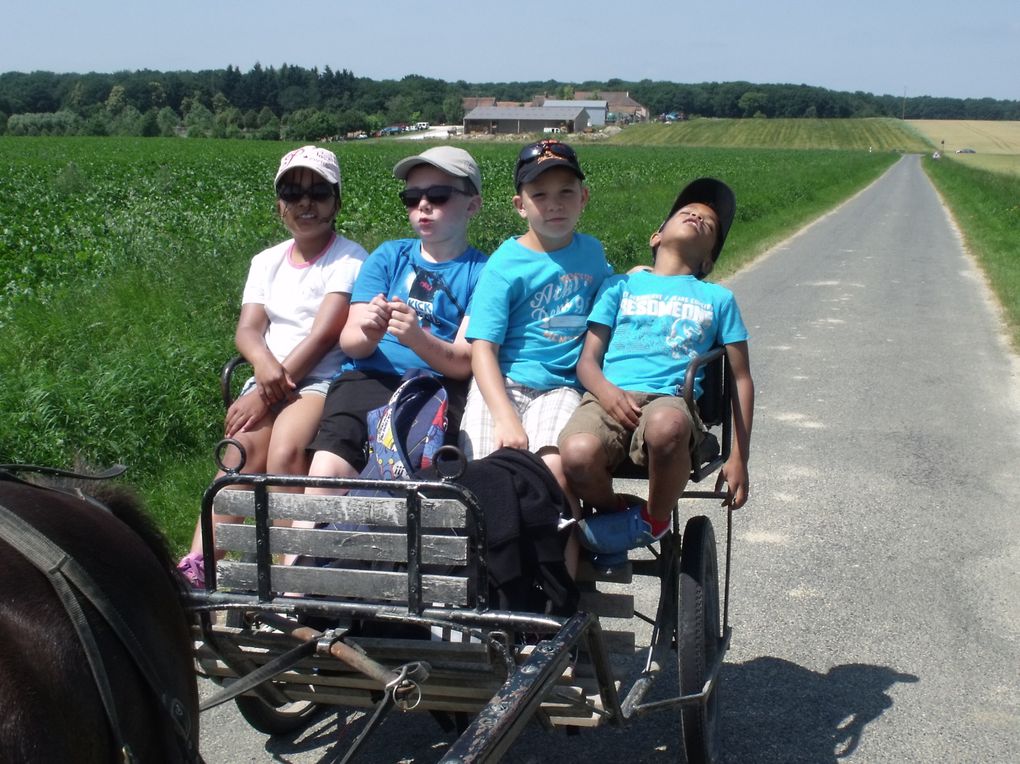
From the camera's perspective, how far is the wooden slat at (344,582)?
2.59 m

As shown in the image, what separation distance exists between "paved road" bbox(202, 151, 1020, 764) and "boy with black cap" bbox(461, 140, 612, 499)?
1184 mm

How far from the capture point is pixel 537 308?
3561 mm

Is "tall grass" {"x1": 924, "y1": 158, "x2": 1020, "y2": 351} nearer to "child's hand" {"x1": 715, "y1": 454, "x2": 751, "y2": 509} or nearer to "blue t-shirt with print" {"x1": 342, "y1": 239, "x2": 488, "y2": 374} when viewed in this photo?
"child's hand" {"x1": 715, "y1": 454, "x2": 751, "y2": 509}

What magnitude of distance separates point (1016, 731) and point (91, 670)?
3.23 m

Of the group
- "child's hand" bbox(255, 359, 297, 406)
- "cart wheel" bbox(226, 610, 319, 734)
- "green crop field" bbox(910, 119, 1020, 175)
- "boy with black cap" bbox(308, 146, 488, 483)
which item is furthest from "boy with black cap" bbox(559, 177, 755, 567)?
"green crop field" bbox(910, 119, 1020, 175)

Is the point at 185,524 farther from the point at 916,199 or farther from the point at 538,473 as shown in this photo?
the point at 916,199

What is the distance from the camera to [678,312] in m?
3.56

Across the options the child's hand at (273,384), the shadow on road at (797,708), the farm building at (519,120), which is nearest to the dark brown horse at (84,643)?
the child's hand at (273,384)

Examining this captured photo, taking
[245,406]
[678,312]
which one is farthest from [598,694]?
[245,406]

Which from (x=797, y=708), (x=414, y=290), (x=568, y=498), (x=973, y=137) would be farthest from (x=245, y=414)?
(x=973, y=137)

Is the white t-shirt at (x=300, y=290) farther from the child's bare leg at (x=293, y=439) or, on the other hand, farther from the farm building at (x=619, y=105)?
the farm building at (x=619, y=105)

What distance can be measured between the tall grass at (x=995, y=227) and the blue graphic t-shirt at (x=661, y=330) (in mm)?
8500

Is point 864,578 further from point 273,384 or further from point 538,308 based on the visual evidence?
point 273,384

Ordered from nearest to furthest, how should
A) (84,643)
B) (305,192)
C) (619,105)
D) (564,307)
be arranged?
(84,643) < (564,307) < (305,192) < (619,105)
